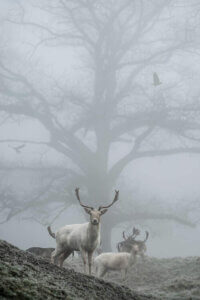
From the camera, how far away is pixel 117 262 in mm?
10750

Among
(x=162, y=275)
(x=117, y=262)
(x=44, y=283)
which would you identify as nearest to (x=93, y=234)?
(x=117, y=262)

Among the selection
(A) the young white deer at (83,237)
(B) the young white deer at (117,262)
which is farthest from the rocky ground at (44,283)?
(B) the young white deer at (117,262)

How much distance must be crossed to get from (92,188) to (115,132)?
5.01 meters

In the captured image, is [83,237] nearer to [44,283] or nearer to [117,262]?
[117,262]

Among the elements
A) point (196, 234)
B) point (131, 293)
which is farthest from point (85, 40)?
point (196, 234)

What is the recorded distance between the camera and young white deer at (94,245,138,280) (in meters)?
10.7

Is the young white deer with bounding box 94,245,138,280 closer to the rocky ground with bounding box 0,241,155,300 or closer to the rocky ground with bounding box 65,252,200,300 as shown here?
the rocky ground with bounding box 65,252,200,300

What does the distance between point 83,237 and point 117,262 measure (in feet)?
10.1

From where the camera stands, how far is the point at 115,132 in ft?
91.9

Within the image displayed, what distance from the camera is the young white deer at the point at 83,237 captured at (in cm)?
780

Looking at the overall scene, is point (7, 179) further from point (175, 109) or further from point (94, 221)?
point (94, 221)

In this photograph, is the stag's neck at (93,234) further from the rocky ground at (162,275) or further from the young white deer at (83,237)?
the rocky ground at (162,275)

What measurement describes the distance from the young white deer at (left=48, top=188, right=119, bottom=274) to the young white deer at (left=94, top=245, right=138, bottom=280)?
2.35m

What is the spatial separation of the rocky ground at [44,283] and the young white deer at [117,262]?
5.49 meters
